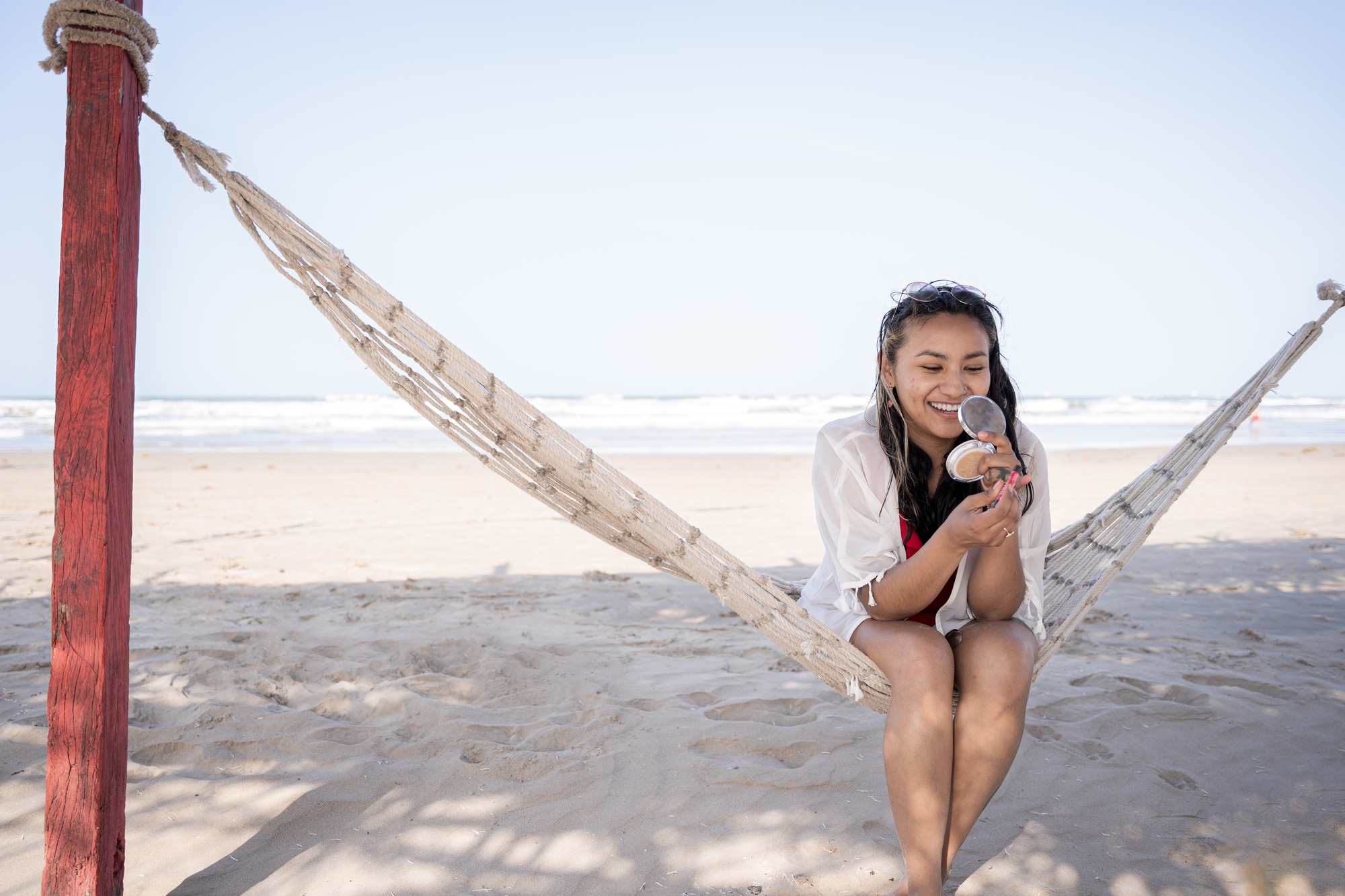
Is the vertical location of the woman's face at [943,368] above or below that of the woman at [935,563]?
above

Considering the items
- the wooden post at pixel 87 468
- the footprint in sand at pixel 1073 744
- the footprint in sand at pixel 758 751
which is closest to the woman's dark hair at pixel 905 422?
the footprint in sand at pixel 758 751

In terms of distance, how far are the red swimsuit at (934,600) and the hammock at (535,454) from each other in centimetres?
20

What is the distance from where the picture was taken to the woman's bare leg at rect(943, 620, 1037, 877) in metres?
1.37

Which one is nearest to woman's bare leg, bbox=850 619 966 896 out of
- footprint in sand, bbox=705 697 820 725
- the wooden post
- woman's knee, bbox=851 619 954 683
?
woman's knee, bbox=851 619 954 683

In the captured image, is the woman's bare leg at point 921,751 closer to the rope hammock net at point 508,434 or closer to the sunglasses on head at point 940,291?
the rope hammock net at point 508,434

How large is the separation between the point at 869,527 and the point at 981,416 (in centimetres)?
32

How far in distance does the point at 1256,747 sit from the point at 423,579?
316 centimetres

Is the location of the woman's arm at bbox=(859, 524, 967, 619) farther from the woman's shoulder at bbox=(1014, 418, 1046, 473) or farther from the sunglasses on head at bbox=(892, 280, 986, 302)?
the sunglasses on head at bbox=(892, 280, 986, 302)

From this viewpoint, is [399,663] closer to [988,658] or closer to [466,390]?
[466,390]

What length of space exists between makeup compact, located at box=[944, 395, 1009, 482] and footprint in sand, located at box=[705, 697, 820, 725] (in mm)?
1008

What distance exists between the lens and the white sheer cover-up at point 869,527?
1597 mm

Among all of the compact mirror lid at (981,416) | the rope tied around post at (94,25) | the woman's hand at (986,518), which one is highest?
the rope tied around post at (94,25)

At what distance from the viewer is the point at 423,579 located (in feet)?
12.5

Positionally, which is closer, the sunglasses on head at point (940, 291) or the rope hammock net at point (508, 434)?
the rope hammock net at point (508, 434)
